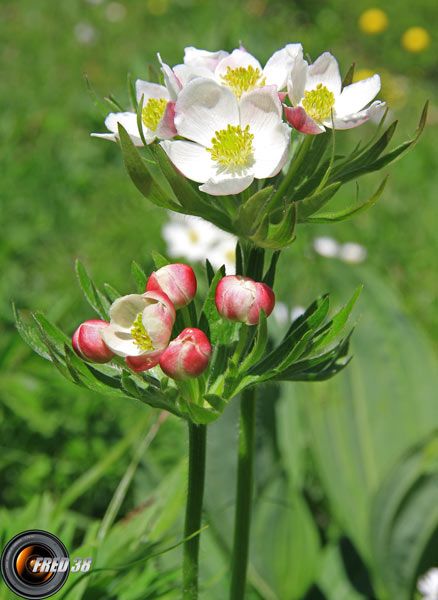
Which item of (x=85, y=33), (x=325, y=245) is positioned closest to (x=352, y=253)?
(x=325, y=245)

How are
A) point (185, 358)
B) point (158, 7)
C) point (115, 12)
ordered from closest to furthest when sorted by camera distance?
point (185, 358) → point (115, 12) → point (158, 7)

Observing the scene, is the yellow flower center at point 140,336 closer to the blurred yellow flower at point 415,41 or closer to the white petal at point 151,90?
the white petal at point 151,90

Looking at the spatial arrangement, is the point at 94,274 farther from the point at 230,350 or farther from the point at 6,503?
the point at 230,350

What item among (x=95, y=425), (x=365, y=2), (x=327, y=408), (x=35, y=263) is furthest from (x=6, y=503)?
(x=365, y=2)

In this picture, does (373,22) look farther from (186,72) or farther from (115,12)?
(186,72)

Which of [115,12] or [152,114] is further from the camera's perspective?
[115,12]
